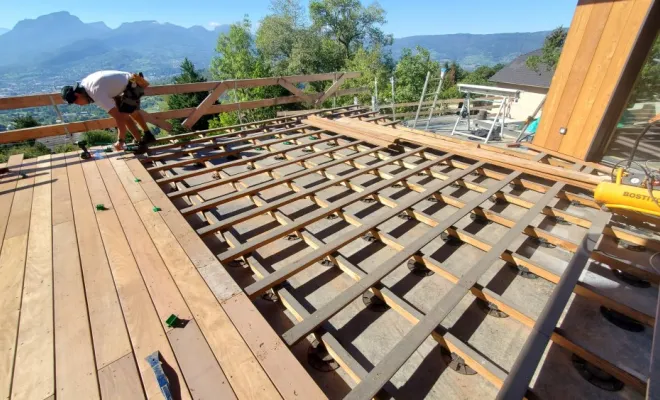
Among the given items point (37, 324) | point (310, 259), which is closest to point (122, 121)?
point (37, 324)

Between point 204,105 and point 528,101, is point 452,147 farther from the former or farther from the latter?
point 528,101

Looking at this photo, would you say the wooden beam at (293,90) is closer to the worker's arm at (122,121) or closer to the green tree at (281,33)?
the worker's arm at (122,121)

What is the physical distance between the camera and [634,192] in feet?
8.03

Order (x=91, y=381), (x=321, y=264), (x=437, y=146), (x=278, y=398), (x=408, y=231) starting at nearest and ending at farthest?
(x=278, y=398)
(x=91, y=381)
(x=321, y=264)
(x=408, y=231)
(x=437, y=146)

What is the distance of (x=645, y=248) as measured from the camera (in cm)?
253

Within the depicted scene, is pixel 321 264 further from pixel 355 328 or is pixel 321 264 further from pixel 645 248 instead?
pixel 645 248

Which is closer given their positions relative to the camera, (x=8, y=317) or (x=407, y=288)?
(x=8, y=317)

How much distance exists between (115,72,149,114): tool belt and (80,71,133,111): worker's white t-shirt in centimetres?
13

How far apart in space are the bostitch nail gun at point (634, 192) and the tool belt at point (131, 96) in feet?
20.2

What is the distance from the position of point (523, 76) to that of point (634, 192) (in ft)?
98.6

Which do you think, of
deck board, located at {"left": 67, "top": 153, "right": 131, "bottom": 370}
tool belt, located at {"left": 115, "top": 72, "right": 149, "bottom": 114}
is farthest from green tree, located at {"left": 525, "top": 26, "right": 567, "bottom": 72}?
deck board, located at {"left": 67, "top": 153, "right": 131, "bottom": 370}

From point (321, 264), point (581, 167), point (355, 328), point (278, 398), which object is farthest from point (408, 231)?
point (581, 167)

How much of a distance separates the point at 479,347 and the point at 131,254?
2.69 metres

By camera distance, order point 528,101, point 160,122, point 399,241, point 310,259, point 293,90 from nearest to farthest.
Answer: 1. point 310,259
2. point 399,241
3. point 160,122
4. point 293,90
5. point 528,101
